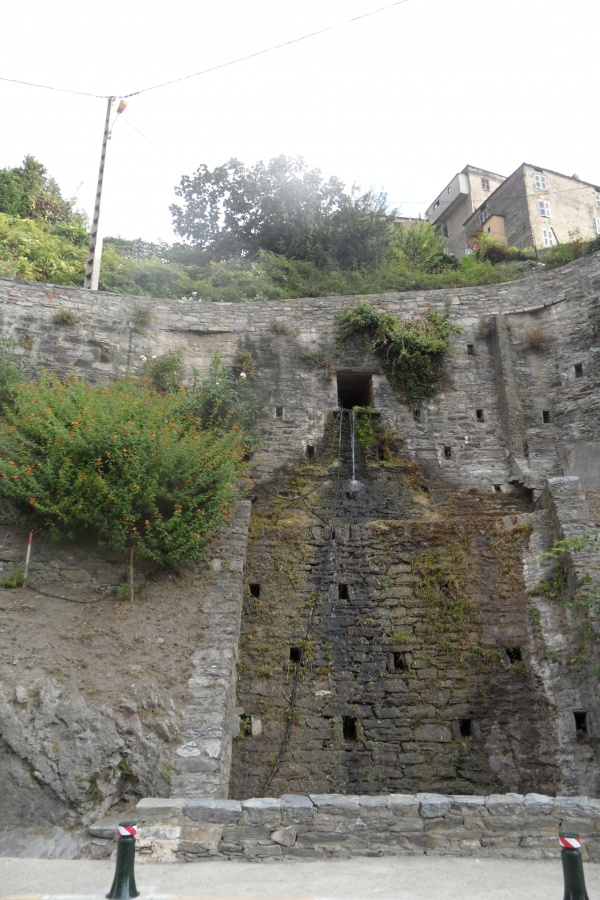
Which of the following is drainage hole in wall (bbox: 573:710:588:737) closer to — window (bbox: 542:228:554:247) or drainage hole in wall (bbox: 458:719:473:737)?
drainage hole in wall (bbox: 458:719:473:737)

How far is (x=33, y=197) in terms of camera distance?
835 inches

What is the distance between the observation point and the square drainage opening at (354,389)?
39.7 feet

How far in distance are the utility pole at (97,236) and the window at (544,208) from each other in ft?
53.5

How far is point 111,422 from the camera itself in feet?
25.8

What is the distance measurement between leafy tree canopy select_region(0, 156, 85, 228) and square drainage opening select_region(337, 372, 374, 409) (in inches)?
493

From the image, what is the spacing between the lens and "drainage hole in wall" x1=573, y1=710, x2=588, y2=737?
683cm

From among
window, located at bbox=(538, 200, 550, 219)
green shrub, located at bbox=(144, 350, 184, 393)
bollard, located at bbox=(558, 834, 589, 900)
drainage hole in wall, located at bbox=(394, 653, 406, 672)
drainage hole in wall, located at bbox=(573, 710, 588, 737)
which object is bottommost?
bollard, located at bbox=(558, 834, 589, 900)

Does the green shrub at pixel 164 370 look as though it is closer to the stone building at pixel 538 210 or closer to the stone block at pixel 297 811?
the stone block at pixel 297 811

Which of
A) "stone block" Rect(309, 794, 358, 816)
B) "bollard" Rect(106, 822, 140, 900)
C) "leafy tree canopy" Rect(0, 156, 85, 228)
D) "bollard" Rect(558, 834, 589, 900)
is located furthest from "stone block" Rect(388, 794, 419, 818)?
"leafy tree canopy" Rect(0, 156, 85, 228)

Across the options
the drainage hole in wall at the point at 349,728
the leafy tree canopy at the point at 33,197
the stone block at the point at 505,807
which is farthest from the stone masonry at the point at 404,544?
the leafy tree canopy at the point at 33,197

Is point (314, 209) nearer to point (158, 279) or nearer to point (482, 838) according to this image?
point (158, 279)

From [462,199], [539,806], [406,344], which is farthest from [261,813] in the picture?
[462,199]

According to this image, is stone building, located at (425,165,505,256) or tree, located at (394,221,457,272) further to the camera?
stone building, located at (425,165,505,256)

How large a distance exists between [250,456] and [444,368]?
3.90 metres
